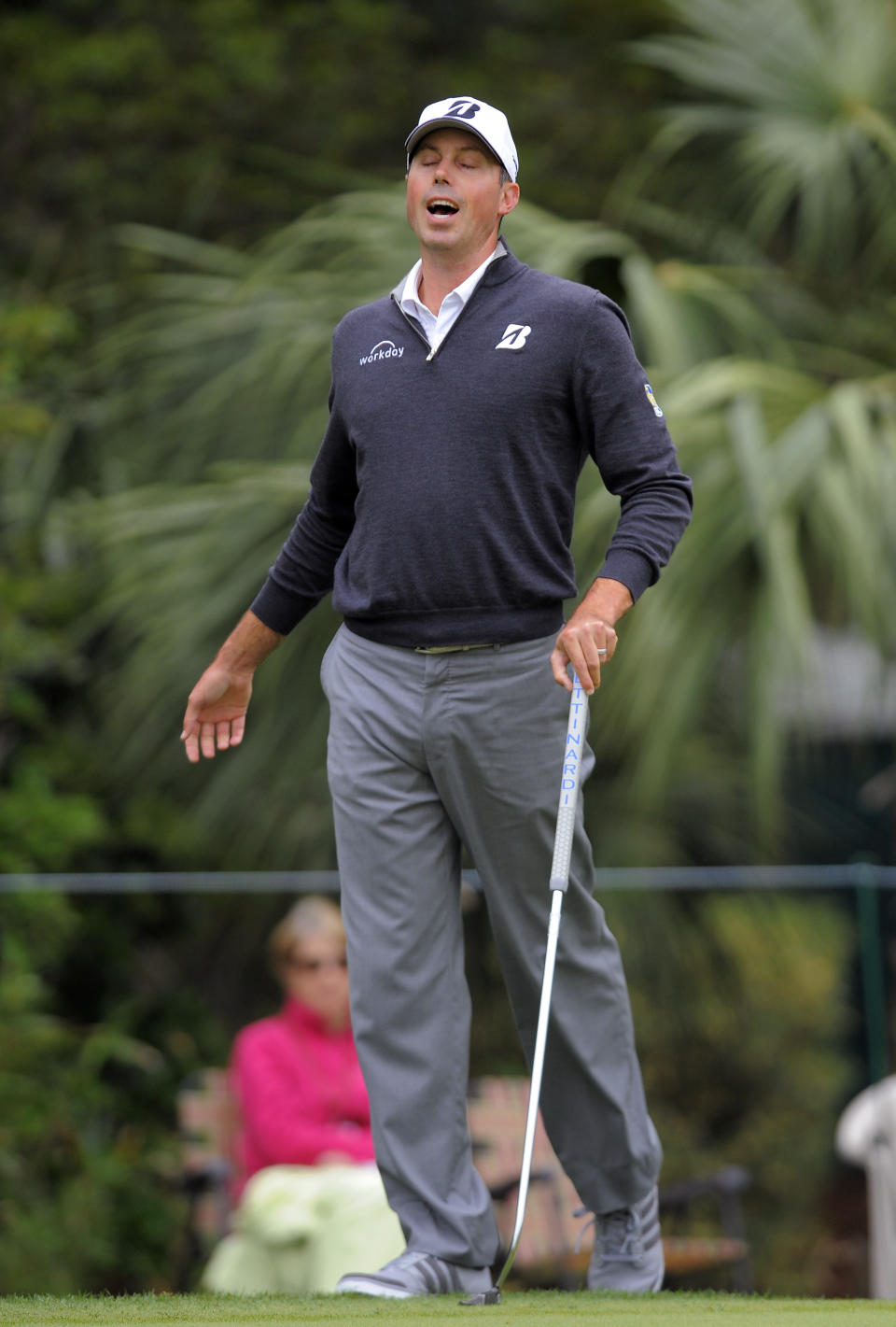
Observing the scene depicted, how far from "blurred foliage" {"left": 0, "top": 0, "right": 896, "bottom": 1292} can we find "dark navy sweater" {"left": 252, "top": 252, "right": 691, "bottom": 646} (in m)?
2.47

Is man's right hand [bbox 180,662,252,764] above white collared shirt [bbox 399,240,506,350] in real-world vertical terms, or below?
below

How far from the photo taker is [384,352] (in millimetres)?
3297

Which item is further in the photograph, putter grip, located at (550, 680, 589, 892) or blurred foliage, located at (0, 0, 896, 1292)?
blurred foliage, located at (0, 0, 896, 1292)

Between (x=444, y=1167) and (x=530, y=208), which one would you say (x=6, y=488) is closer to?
(x=530, y=208)

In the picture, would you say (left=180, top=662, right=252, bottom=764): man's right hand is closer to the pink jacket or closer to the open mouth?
the open mouth

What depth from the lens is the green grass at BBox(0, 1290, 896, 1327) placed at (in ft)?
8.81

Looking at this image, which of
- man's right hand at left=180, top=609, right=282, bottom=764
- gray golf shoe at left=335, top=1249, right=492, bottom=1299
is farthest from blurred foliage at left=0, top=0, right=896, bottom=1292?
gray golf shoe at left=335, top=1249, right=492, bottom=1299

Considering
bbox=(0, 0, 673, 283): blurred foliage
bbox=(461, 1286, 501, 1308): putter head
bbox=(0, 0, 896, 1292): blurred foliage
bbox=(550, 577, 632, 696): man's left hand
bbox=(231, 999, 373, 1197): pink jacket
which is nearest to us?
bbox=(461, 1286, 501, 1308): putter head

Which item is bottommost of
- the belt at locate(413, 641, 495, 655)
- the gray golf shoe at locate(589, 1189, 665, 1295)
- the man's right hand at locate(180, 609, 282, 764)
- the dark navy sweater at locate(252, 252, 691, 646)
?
the gray golf shoe at locate(589, 1189, 665, 1295)

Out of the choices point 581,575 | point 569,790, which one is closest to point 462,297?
point 569,790

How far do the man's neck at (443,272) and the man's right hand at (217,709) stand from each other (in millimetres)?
765

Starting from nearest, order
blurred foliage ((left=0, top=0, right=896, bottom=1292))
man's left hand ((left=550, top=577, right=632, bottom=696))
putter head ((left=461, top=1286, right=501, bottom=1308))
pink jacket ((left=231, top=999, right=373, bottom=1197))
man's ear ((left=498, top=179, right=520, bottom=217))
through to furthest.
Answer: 1. putter head ((left=461, top=1286, right=501, bottom=1308))
2. man's left hand ((left=550, top=577, right=632, bottom=696))
3. man's ear ((left=498, top=179, right=520, bottom=217))
4. pink jacket ((left=231, top=999, right=373, bottom=1197))
5. blurred foliage ((left=0, top=0, right=896, bottom=1292))

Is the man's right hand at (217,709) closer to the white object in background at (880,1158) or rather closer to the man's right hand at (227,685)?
the man's right hand at (227,685)

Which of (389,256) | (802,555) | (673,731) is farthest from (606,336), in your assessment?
(389,256)
